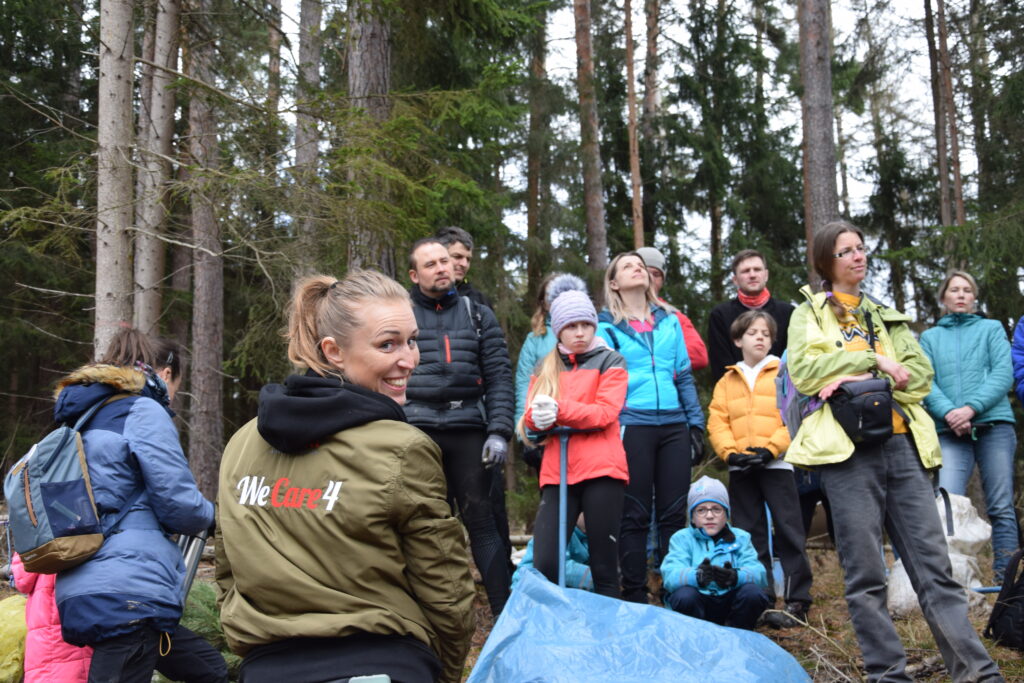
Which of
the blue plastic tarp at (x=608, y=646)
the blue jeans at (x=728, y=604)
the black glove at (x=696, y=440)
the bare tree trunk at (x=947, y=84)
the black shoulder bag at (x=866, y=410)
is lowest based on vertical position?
the blue jeans at (x=728, y=604)

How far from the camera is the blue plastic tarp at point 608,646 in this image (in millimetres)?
3604

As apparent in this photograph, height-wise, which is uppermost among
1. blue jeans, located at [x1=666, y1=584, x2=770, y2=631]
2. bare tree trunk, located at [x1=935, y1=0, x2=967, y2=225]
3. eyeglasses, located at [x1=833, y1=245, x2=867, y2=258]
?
bare tree trunk, located at [x1=935, y1=0, x2=967, y2=225]

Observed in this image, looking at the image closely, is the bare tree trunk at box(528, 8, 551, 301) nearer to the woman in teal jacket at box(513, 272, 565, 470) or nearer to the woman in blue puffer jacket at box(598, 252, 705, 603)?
the woman in teal jacket at box(513, 272, 565, 470)

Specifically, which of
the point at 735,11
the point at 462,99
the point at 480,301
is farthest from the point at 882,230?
the point at 480,301

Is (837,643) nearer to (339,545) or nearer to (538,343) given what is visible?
(538,343)

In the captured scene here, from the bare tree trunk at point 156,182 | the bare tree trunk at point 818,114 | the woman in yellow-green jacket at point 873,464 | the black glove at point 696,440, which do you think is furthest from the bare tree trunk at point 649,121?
the woman in yellow-green jacket at point 873,464

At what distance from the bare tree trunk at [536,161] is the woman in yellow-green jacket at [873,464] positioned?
32.1ft

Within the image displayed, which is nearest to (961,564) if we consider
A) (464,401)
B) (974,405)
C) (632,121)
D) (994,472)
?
(994,472)

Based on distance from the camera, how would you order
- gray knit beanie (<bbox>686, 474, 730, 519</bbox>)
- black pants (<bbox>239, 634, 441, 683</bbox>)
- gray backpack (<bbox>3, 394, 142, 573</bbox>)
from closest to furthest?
1. black pants (<bbox>239, 634, 441, 683</bbox>)
2. gray backpack (<bbox>3, 394, 142, 573</bbox>)
3. gray knit beanie (<bbox>686, 474, 730, 519</bbox>)

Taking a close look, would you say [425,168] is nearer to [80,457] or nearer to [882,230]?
[80,457]

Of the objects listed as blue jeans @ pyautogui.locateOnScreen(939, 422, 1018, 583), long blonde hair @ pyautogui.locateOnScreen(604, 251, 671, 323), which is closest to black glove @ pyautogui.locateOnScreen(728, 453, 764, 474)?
long blonde hair @ pyautogui.locateOnScreen(604, 251, 671, 323)

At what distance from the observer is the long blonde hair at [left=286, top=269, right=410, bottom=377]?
2.34m

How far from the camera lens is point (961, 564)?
19.2 ft

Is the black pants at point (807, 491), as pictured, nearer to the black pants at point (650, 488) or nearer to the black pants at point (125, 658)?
the black pants at point (650, 488)
